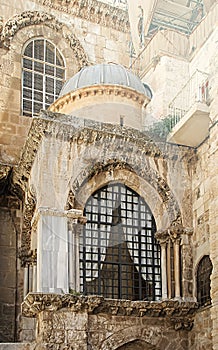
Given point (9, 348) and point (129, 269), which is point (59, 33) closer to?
point (129, 269)

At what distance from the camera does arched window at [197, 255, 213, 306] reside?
1497 centimetres

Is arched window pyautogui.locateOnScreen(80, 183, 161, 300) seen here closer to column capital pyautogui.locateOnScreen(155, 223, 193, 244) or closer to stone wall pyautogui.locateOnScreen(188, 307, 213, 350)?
column capital pyautogui.locateOnScreen(155, 223, 193, 244)

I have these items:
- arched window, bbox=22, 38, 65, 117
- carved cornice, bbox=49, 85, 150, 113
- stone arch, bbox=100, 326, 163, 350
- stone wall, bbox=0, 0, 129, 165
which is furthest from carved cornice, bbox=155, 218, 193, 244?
arched window, bbox=22, 38, 65, 117

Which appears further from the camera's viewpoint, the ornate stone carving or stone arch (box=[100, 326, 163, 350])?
the ornate stone carving

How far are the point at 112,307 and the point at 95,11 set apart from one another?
10706 millimetres

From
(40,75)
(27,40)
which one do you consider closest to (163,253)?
(40,75)

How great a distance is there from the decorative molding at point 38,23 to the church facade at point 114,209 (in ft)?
2.96

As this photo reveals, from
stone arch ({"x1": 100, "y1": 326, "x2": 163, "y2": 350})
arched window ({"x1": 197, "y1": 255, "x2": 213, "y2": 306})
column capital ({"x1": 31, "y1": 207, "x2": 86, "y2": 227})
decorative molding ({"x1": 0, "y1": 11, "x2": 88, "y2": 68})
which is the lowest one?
stone arch ({"x1": 100, "y1": 326, "x2": 163, "y2": 350})

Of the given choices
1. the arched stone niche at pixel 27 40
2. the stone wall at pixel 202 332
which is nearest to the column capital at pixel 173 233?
the stone wall at pixel 202 332

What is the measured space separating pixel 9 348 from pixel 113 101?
666cm

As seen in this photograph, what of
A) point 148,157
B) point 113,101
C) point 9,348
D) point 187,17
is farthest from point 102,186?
A: point 187,17

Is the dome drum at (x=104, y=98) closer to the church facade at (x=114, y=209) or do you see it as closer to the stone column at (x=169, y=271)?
the church facade at (x=114, y=209)

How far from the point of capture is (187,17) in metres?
18.9

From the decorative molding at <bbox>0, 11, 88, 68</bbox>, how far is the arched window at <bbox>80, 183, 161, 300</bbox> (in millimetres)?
6169
